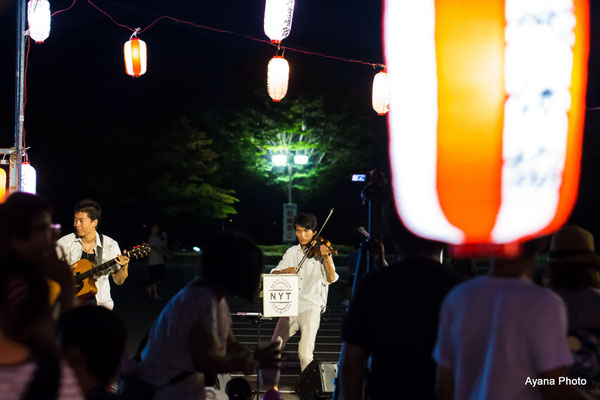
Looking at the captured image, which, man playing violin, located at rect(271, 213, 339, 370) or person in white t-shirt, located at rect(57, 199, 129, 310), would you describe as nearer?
person in white t-shirt, located at rect(57, 199, 129, 310)

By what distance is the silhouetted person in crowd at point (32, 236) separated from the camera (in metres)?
2.54

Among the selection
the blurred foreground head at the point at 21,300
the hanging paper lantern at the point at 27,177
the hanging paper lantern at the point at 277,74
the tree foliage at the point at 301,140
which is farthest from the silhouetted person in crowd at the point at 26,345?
the tree foliage at the point at 301,140

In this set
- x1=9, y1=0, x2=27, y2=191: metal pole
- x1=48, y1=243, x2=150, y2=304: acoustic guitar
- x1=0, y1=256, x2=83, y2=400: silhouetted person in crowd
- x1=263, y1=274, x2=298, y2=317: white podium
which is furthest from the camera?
x1=9, y1=0, x2=27, y2=191: metal pole

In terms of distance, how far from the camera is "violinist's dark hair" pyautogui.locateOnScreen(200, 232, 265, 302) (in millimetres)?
2865

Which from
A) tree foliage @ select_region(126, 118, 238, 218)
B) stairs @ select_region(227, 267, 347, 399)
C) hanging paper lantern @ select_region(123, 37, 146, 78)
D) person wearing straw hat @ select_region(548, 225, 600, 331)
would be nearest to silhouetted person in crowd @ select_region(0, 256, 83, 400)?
person wearing straw hat @ select_region(548, 225, 600, 331)

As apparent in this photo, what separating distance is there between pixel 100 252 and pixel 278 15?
4.97 meters

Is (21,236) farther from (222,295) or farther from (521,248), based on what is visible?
(521,248)

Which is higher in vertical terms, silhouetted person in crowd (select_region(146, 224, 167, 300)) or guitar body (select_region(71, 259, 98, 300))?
guitar body (select_region(71, 259, 98, 300))

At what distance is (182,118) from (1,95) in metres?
8.10

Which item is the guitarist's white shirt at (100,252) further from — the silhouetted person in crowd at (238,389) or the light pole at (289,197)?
the light pole at (289,197)

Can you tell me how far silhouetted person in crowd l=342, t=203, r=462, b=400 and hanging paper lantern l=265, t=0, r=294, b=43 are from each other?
24.2 ft

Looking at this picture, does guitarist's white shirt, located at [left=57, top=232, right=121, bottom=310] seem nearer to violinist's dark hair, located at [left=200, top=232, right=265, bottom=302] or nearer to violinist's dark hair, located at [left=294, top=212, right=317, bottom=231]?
violinist's dark hair, located at [left=294, top=212, right=317, bottom=231]

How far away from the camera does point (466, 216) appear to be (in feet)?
8.29

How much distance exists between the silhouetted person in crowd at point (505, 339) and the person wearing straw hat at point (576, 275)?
0.54 m
